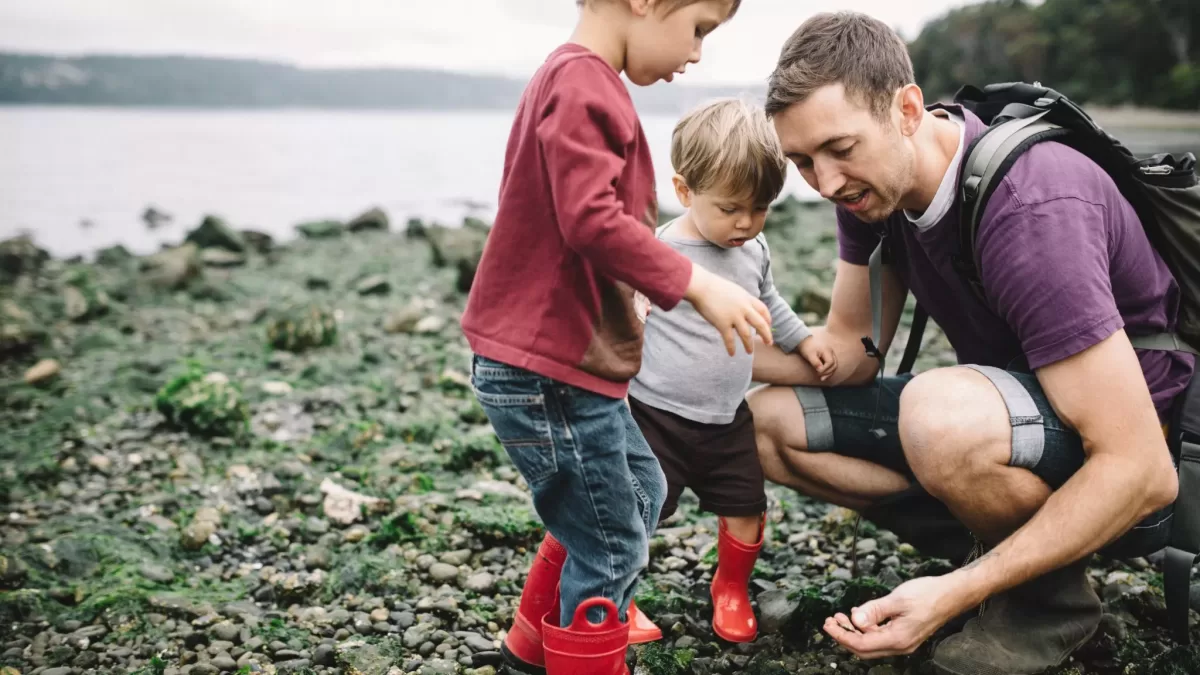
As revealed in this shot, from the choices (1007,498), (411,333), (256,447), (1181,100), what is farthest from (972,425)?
(1181,100)

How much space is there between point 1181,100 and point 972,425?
4361cm

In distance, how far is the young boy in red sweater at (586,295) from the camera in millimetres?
2045

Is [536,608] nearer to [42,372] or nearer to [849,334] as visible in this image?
[849,334]

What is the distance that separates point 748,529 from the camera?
304cm

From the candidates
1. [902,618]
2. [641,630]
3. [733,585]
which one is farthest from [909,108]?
[641,630]

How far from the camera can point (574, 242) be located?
6.69 feet

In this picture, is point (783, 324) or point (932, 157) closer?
point (932, 157)

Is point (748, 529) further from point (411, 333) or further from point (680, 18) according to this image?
point (411, 333)

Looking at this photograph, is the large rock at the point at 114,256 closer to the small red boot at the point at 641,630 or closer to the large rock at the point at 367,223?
the large rock at the point at 367,223

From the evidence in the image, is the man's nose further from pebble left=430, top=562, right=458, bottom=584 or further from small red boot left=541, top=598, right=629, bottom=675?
pebble left=430, top=562, right=458, bottom=584

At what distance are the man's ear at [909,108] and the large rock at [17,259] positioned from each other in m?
11.0

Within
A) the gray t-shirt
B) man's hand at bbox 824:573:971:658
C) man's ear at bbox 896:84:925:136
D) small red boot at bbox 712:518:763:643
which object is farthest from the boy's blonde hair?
man's hand at bbox 824:573:971:658

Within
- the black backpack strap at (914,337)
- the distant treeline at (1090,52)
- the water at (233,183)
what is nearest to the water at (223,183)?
the water at (233,183)

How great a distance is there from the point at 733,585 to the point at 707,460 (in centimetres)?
43
